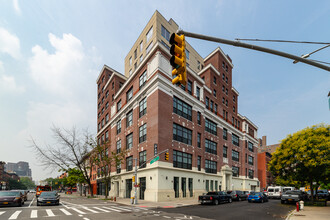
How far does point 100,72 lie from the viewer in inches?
2488

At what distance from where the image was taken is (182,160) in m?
33.7

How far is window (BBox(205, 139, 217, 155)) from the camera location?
41675 millimetres

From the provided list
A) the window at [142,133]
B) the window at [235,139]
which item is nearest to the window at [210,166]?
the window at [235,139]

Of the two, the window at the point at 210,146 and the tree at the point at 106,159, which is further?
the window at the point at 210,146

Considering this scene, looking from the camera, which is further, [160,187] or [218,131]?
[218,131]

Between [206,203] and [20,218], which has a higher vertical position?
[20,218]

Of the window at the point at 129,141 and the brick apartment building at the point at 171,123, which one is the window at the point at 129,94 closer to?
the brick apartment building at the point at 171,123

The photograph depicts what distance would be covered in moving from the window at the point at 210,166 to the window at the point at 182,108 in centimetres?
1035

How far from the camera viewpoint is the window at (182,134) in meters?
33.0

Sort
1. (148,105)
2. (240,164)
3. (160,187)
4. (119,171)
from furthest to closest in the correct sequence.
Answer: (240,164), (119,171), (148,105), (160,187)

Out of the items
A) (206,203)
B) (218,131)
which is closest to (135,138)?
(206,203)

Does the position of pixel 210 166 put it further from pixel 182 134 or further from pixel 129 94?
pixel 129 94

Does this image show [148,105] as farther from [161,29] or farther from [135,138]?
[161,29]

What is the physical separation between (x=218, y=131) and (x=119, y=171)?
21.6 meters
